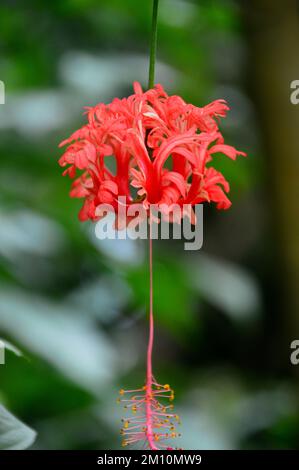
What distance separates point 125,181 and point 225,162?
119cm

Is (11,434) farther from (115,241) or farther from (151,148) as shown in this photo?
(115,241)

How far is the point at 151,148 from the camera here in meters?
0.89

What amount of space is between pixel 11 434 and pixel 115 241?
39.3 inches

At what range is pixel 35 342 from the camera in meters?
1.55

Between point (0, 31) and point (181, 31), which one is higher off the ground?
point (181, 31)

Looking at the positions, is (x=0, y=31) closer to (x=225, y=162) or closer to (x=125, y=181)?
(x=225, y=162)

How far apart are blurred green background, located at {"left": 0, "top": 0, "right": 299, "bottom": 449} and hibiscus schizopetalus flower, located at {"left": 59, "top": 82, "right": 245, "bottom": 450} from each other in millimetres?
673

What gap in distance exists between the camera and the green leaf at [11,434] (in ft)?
2.68

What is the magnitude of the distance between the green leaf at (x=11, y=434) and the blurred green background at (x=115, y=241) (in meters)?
0.65

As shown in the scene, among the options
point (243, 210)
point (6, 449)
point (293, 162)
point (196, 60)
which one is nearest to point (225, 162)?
point (293, 162)
